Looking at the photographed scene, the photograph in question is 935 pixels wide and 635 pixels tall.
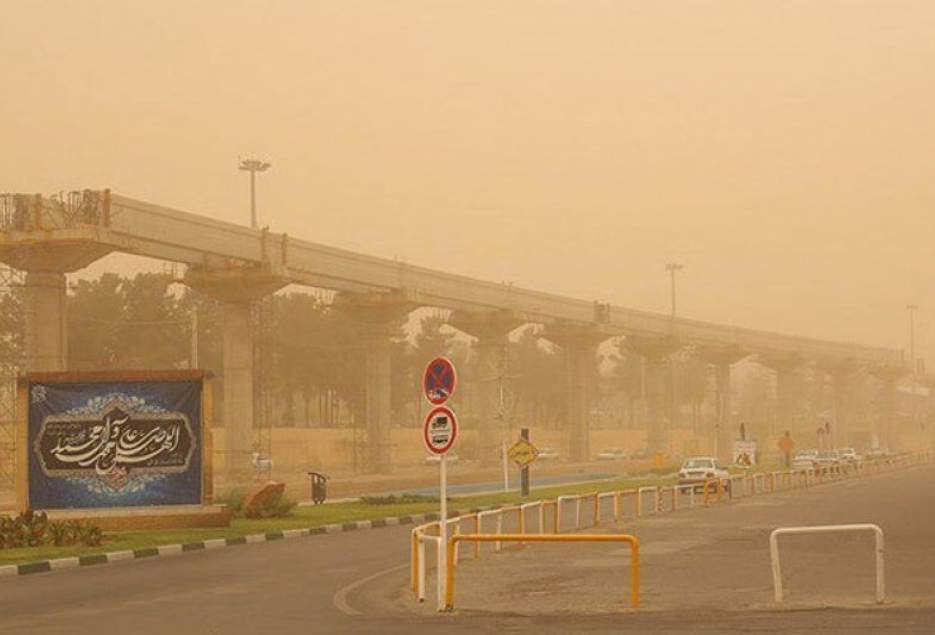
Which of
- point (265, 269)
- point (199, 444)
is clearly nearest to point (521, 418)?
point (265, 269)

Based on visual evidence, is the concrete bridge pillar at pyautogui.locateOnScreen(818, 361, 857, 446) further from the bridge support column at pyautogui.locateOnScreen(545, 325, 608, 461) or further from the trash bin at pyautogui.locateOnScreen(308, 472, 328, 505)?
the trash bin at pyautogui.locateOnScreen(308, 472, 328, 505)

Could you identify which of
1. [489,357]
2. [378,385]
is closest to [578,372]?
[489,357]

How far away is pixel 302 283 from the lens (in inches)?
2719

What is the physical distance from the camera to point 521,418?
633ft

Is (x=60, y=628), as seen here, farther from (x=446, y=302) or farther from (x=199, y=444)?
(x=446, y=302)

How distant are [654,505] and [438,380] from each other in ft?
89.1

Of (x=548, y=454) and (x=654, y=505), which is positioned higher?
(x=654, y=505)

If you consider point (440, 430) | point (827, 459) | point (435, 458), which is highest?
point (440, 430)

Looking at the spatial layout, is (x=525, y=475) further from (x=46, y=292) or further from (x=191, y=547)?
(x=191, y=547)

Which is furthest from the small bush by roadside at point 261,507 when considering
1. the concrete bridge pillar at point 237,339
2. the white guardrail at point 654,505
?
the concrete bridge pillar at point 237,339

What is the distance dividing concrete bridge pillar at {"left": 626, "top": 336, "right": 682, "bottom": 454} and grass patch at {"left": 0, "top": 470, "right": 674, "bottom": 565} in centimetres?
5218

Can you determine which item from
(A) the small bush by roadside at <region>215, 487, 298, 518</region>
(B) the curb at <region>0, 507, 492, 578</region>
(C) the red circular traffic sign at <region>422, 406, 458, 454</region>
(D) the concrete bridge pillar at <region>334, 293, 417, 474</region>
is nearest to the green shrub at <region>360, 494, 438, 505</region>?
(B) the curb at <region>0, 507, 492, 578</region>

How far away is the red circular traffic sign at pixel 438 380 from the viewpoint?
64.2 feet

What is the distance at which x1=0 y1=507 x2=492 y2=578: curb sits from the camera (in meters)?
23.9
